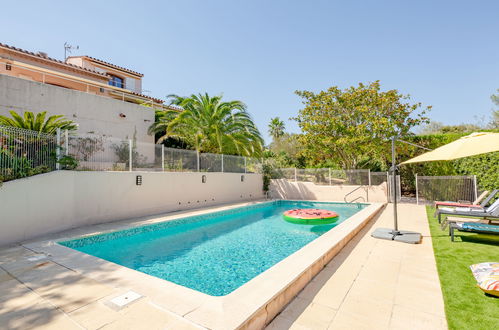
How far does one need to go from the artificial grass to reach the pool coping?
1938mm

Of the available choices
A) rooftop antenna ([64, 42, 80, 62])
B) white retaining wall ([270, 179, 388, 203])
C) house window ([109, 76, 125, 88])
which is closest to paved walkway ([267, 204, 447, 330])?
white retaining wall ([270, 179, 388, 203])

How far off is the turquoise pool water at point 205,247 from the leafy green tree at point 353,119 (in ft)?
27.9

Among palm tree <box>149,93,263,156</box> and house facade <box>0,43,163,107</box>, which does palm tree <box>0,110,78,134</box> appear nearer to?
house facade <box>0,43,163,107</box>

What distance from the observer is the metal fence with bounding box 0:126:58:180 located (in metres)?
6.65

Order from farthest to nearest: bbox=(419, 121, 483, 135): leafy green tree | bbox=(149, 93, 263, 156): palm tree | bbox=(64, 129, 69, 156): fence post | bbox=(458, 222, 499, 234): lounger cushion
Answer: bbox=(419, 121, 483, 135): leafy green tree < bbox=(149, 93, 263, 156): palm tree < bbox=(64, 129, 69, 156): fence post < bbox=(458, 222, 499, 234): lounger cushion

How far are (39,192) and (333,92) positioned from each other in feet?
56.2

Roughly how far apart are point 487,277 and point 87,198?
10740 mm

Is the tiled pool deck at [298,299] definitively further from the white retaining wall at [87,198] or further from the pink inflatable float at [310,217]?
the pink inflatable float at [310,217]

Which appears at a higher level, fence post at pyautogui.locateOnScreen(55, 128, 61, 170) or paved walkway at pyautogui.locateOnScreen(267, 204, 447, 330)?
fence post at pyautogui.locateOnScreen(55, 128, 61, 170)

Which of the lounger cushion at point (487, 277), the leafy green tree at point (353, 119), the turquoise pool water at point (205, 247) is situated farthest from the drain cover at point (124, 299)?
the leafy green tree at point (353, 119)

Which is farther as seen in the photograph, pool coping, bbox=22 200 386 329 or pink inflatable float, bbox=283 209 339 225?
pink inflatable float, bbox=283 209 339 225

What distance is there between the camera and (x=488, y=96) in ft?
95.2

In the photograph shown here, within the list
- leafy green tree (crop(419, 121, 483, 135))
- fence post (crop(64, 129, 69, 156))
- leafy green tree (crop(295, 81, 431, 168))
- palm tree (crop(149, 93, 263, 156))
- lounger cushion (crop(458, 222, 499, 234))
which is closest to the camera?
lounger cushion (crop(458, 222, 499, 234))

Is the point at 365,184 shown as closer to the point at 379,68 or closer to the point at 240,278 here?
the point at 379,68
